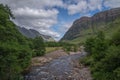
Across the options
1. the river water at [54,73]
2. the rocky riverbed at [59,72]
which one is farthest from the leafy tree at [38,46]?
the river water at [54,73]

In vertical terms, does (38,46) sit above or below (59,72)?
above

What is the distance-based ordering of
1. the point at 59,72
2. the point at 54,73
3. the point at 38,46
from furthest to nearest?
the point at 38,46 → the point at 59,72 → the point at 54,73

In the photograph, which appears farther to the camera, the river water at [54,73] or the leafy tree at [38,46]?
the leafy tree at [38,46]

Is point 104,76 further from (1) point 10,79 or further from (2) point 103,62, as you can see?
(1) point 10,79

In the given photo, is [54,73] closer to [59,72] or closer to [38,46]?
[59,72]

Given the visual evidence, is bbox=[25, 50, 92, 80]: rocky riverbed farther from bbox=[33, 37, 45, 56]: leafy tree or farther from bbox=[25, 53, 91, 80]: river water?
bbox=[33, 37, 45, 56]: leafy tree

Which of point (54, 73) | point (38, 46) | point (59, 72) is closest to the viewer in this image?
point (54, 73)

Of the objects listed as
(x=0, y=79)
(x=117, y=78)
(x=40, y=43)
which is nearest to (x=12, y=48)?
(x=0, y=79)

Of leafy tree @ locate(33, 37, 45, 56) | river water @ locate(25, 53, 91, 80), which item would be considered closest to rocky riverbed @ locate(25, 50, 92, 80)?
river water @ locate(25, 53, 91, 80)

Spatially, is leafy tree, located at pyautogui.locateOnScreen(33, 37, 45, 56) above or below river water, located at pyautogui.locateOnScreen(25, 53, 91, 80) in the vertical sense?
above

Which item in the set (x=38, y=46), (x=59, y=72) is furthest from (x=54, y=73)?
(x=38, y=46)

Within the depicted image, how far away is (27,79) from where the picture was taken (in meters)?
47.4

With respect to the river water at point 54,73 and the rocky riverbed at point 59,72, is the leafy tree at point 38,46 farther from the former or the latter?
the river water at point 54,73

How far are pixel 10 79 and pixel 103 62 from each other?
17398 mm
